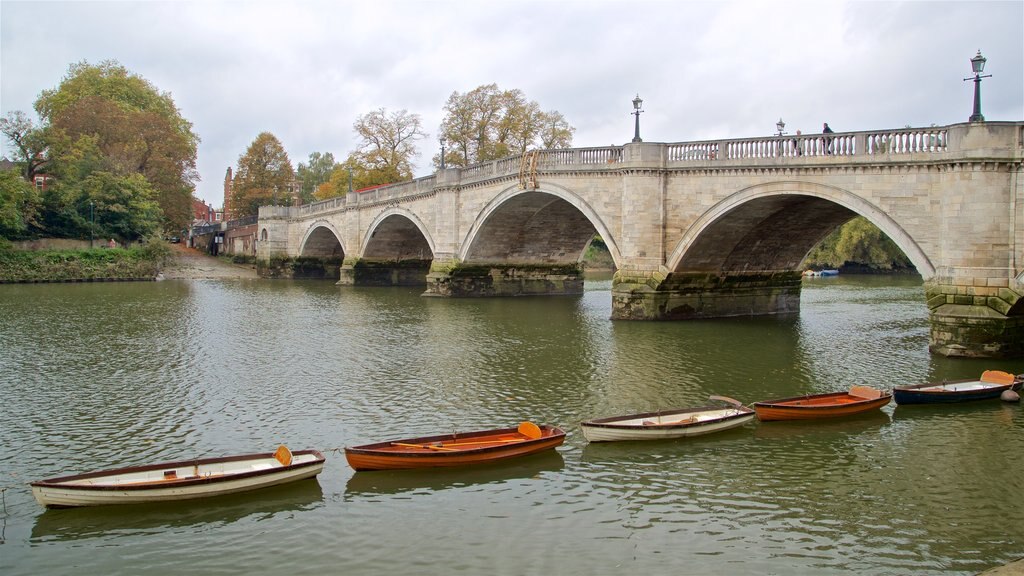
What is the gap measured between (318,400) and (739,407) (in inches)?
269

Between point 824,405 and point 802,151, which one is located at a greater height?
point 802,151

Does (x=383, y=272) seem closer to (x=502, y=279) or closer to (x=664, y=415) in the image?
(x=502, y=279)

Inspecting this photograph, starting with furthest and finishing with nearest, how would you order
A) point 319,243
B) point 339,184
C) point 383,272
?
point 339,184, point 319,243, point 383,272

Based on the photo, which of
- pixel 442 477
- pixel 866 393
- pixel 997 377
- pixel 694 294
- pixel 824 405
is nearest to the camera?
pixel 442 477

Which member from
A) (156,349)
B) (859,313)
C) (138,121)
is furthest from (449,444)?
(138,121)

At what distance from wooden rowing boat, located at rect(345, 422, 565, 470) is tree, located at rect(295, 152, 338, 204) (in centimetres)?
7934

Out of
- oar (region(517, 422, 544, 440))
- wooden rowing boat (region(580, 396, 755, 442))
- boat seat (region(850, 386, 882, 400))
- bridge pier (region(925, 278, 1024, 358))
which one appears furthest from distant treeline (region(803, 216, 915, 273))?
oar (region(517, 422, 544, 440))

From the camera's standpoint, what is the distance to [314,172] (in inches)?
3620

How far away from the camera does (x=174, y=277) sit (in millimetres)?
50188

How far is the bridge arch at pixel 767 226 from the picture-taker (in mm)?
18484

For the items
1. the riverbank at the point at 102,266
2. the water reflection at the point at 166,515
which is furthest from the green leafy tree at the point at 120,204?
the water reflection at the point at 166,515

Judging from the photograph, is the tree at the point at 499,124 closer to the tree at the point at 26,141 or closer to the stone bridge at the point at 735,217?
the stone bridge at the point at 735,217

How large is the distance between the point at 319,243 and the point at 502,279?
2294cm

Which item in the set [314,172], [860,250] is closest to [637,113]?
[860,250]
